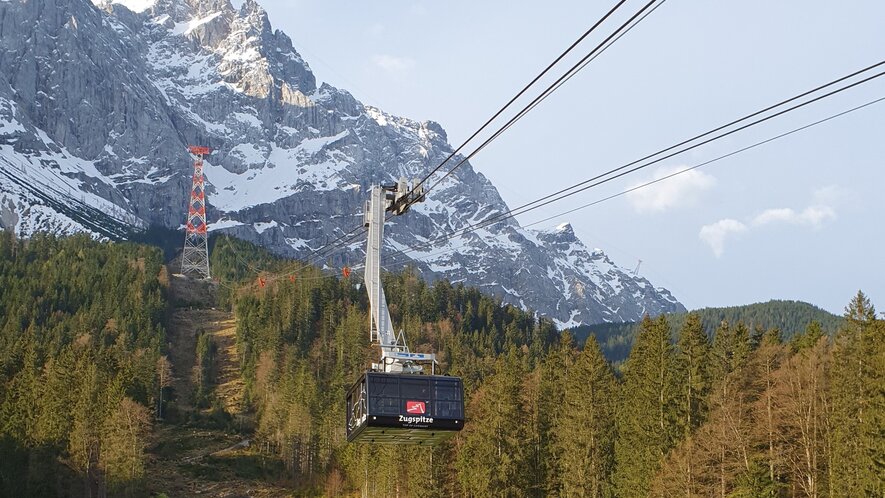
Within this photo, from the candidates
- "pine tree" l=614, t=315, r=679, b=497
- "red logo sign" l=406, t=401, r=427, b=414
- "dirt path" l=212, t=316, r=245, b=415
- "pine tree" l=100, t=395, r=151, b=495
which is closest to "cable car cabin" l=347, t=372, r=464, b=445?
"red logo sign" l=406, t=401, r=427, b=414

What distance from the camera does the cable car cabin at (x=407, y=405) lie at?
41.0 metres

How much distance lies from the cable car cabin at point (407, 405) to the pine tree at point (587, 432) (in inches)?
1307

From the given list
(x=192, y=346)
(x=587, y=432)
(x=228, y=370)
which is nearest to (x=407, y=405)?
(x=587, y=432)

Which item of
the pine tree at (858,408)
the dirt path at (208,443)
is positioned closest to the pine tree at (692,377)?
the pine tree at (858,408)

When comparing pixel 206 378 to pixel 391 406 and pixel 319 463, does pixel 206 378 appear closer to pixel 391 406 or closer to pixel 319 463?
pixel 319 463

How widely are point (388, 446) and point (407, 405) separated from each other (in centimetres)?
5329

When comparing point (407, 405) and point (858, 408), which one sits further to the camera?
point (858, 408)

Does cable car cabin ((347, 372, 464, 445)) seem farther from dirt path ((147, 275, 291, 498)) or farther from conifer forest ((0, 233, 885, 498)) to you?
dirt path ((147, 275, 291, 498))

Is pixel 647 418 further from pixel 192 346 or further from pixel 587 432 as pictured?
pixel 192 346

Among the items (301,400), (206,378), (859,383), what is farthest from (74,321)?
(859,383)

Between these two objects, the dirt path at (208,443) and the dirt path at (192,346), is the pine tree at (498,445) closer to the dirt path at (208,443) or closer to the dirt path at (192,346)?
the dirt path at (208,443)

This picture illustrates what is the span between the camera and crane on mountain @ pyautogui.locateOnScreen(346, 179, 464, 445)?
135 feet

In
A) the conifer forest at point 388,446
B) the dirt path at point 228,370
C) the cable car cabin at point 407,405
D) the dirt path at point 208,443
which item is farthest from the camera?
the dirt path at point 228,370

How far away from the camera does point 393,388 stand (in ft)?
136
